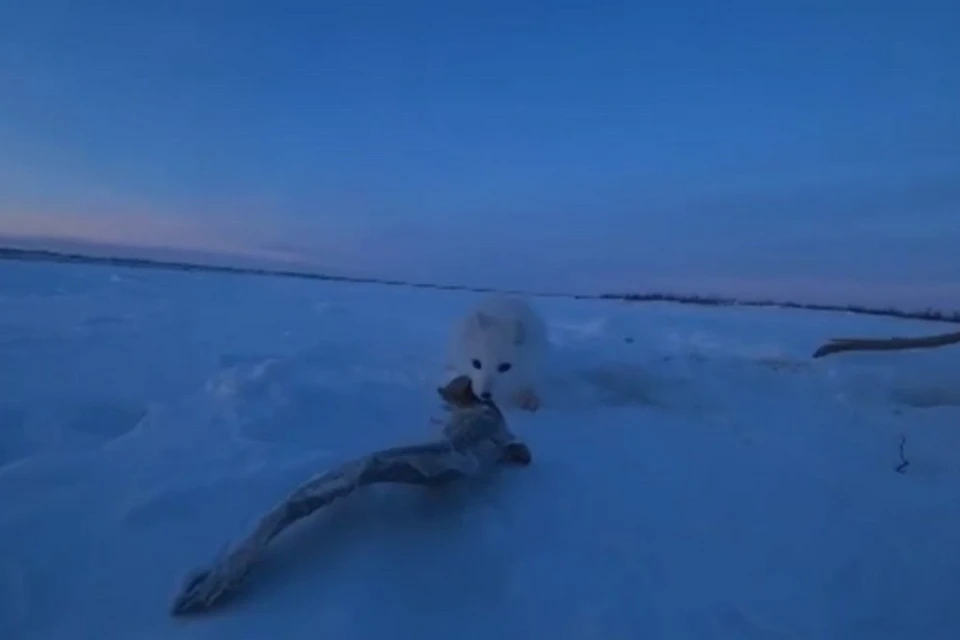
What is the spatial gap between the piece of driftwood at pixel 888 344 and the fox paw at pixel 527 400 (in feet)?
8.66

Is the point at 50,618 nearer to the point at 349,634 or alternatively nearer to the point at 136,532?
the point at 136,532

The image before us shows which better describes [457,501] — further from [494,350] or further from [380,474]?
[494,350]

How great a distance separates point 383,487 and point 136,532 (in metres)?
0.72

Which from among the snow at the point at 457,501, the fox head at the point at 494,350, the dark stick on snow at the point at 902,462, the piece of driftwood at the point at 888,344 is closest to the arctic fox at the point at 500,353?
the fox head at the point at 494,350

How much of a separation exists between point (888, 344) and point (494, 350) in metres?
3.06

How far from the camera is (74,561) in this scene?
5.62 feet

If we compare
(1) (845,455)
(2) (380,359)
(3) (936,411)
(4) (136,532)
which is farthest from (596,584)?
(3) (936,411)

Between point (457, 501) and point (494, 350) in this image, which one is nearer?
point (457, 501)

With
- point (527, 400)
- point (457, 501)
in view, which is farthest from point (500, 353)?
point (457, 501)

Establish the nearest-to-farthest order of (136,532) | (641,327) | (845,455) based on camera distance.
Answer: (136,532) < (845,455) < (641,327)

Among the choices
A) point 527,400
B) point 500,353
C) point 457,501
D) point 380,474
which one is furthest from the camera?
point 500,353

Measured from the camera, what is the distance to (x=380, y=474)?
1.92 meters

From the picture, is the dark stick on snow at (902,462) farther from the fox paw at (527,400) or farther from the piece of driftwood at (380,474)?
the fox paw at (527,400)

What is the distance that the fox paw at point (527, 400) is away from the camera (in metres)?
3.61
